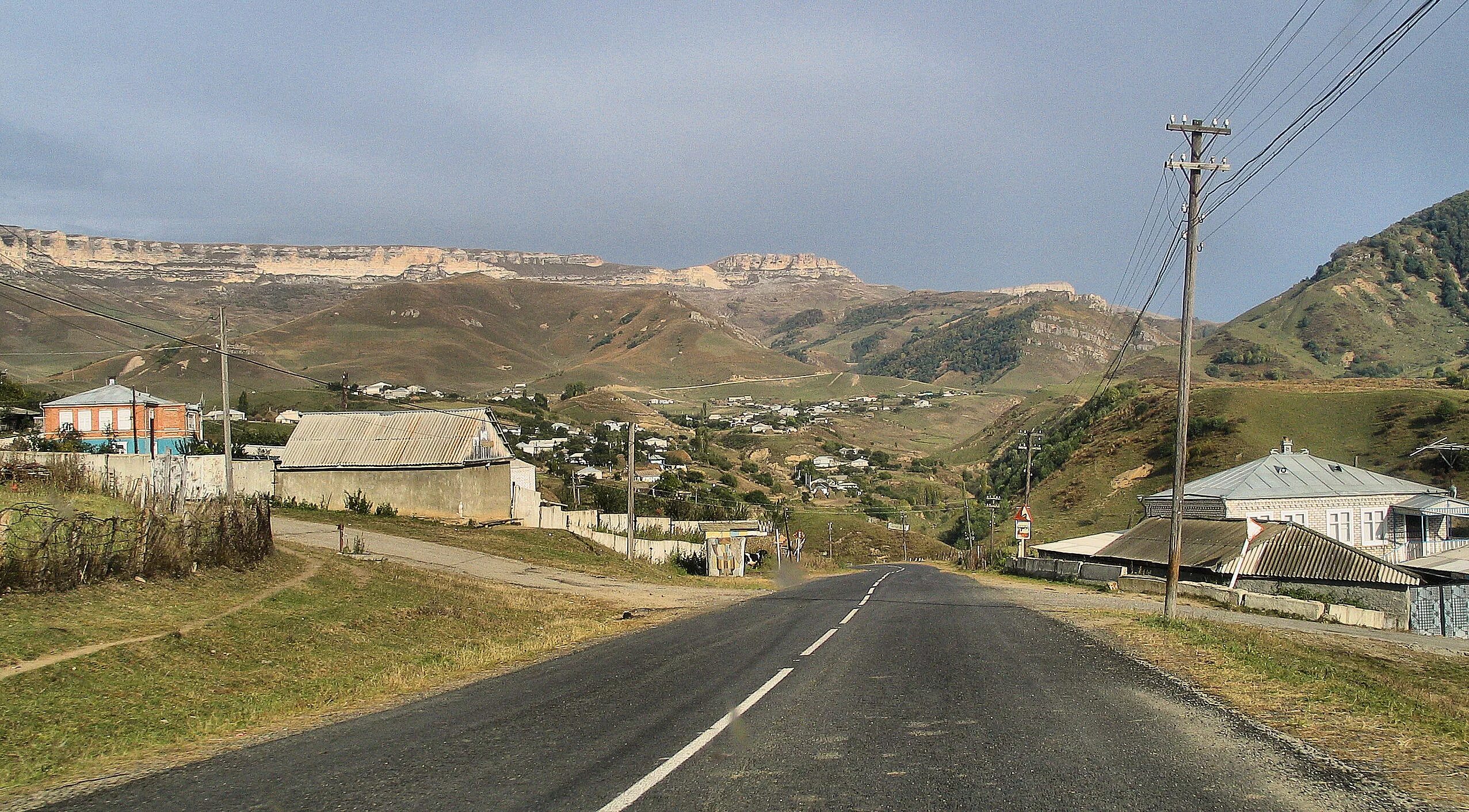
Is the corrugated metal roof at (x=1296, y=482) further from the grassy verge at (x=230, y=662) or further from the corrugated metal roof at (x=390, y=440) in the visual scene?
the grassy verge at (x=230, y=662)

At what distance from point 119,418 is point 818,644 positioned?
87.8 metres

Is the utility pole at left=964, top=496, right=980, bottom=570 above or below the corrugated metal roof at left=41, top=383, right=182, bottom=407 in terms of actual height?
below

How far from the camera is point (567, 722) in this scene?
8.33 metres

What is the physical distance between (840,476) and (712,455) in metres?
24.3

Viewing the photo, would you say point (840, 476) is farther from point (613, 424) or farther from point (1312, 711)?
point (1312, 711)

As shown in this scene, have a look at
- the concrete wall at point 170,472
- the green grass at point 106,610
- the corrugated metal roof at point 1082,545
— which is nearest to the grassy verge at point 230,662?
the green grass at point 106,610

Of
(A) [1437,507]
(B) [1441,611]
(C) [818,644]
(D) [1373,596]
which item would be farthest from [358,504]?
(A) [1437,507]

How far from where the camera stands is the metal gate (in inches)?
1359

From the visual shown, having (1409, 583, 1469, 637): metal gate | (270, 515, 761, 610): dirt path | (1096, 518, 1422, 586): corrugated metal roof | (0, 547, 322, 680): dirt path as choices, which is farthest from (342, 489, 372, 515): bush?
(1409, 583, 1469, 637): metal gate

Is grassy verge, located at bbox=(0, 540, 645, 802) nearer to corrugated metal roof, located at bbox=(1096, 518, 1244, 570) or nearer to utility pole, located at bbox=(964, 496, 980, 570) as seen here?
corrugated metal roof, located at bbox=(1096, 518, 1244, 570)

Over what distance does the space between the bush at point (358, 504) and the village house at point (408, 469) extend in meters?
0.69

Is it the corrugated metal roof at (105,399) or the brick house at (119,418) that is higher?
the corrugated metal roof at (105,399)

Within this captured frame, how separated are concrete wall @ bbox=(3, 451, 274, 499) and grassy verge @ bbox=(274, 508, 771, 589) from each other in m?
3.25

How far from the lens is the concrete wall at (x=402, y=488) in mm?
47812
